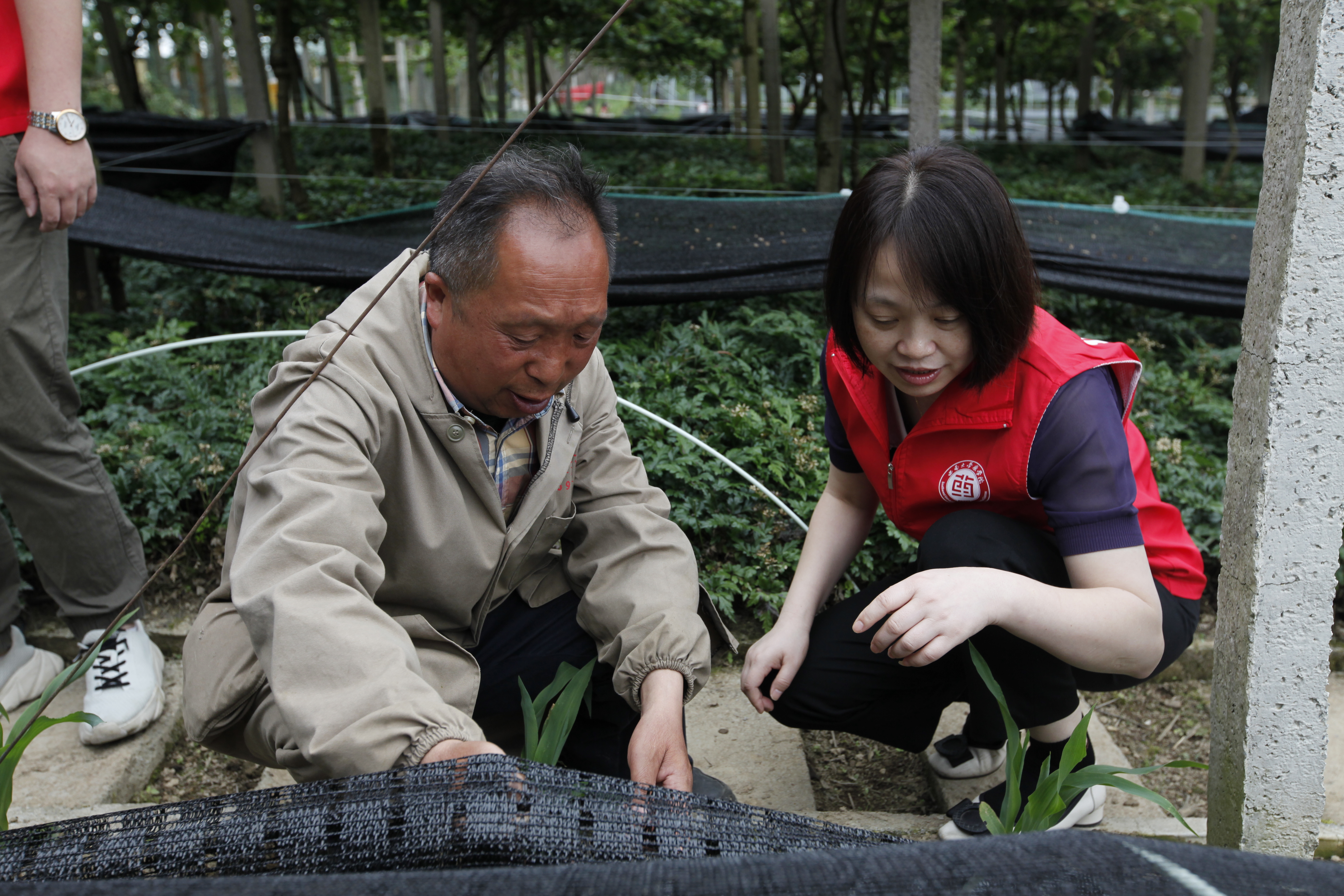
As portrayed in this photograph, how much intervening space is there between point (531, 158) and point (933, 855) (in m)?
1.09

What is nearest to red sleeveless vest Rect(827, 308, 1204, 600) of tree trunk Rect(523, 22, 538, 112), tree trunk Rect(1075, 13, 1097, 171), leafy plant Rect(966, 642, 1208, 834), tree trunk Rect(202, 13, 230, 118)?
leafy plant Rect(966, 642, 1208, 834)

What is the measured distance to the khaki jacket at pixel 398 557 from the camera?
1.18m

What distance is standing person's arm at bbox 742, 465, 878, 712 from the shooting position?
1739 mm

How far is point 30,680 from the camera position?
7.50 ft

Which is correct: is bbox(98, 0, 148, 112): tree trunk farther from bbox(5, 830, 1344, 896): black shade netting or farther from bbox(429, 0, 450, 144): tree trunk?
bbox(5, 830, 1344, 896): black shade netting

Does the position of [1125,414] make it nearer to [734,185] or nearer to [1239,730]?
[1239,730]

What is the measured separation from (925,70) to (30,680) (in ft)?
12.9

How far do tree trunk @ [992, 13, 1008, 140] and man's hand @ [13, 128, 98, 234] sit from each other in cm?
752

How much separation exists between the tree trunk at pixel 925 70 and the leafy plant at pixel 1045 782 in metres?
3.24

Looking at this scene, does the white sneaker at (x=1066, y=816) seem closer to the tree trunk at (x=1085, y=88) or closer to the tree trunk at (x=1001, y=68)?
the tree trunk at (x=1001, y=68)

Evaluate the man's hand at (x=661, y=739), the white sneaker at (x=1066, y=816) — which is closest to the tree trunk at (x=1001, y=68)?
the white sneaker at (x=1066, y=816)

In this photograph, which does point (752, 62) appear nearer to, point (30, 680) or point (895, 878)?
point (30, 680)

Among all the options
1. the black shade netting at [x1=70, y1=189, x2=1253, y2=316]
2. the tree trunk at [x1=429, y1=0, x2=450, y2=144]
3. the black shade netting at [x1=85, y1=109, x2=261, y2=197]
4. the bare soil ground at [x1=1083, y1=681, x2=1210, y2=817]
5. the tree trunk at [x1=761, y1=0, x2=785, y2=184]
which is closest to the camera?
the bare soil ground at [x1=1083, y1=681, x2=1210, y2=817]

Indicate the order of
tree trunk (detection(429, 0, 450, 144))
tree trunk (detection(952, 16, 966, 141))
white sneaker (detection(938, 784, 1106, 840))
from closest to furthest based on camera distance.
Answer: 1. white sneaker (detection(938, 784, 1106, 840))
2. tree trunk (detection(429, 0, 450, 144))
3. tree trunk (detection(952, 16, 966, 141))
